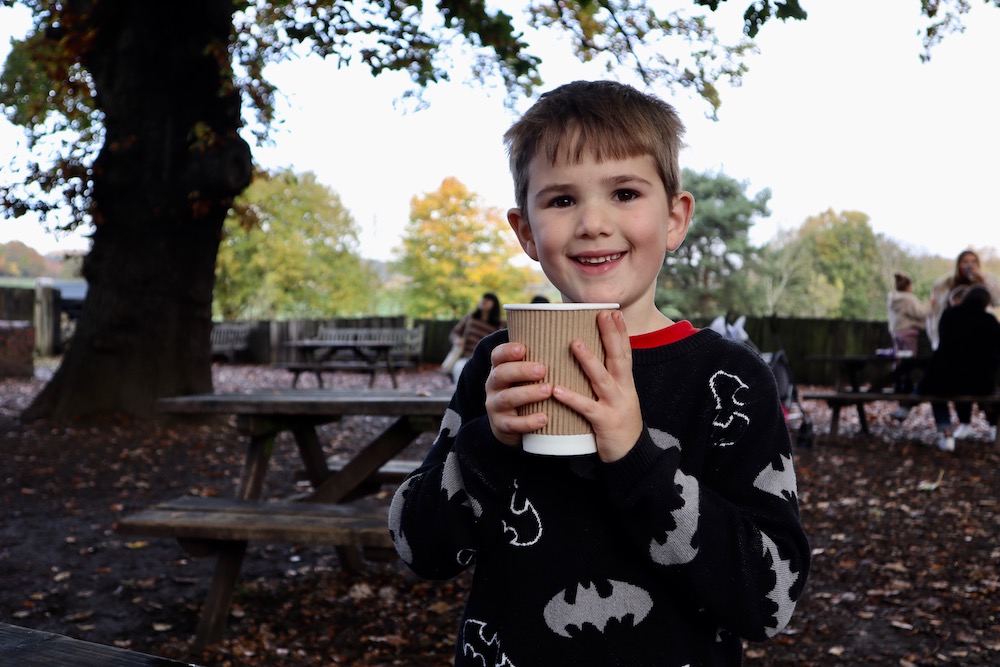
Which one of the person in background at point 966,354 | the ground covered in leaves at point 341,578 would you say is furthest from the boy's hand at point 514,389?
the person in background at point 966,354

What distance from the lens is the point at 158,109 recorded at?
368 inches

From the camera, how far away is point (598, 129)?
52.6 inches

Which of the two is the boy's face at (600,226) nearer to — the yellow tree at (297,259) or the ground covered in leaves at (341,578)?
the ground covered in leaves at (341,578)

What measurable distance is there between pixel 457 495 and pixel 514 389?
0.94ft

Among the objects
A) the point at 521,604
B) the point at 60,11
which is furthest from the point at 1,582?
the point at 60,11

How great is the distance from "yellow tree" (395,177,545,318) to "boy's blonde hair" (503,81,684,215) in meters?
34.1

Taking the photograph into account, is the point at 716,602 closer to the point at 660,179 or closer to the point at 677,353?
the point at 677,353

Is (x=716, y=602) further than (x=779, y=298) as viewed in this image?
No

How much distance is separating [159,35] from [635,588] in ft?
31.9

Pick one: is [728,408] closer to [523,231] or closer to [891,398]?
[523,231]

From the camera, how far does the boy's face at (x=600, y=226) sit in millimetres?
1315

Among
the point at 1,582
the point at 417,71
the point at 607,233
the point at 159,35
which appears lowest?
the point at 1,582

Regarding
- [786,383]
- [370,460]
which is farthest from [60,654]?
[786,383]

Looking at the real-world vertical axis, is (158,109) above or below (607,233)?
above
